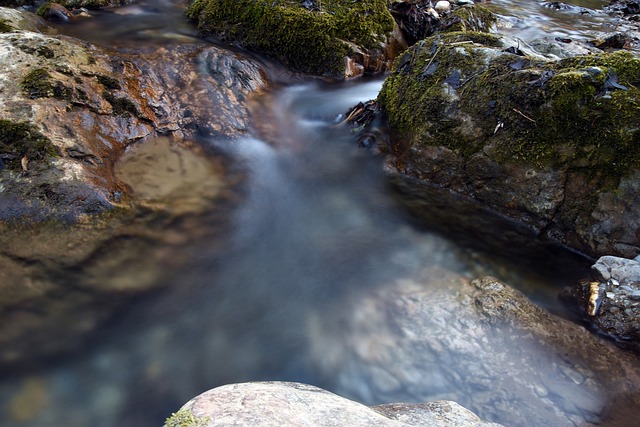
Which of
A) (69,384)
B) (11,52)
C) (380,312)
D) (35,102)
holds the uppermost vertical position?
(11,52)

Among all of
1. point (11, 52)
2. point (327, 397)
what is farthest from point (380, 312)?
point (11, 52)

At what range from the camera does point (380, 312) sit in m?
3.27

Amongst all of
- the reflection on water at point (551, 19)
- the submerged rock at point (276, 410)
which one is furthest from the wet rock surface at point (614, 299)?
the reflection on water at point (551, 19)

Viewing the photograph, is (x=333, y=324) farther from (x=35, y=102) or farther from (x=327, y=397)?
(x=35, y=102)

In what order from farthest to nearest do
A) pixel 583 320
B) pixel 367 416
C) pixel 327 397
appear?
1. pixel 583 320
2. pixel 327 397
3. pixel 367 416

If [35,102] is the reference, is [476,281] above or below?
below

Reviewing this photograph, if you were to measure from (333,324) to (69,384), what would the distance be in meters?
1.85

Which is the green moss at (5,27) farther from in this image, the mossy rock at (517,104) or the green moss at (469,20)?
the green moss at (469,20)

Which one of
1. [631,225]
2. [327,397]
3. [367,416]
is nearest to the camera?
[367,416]

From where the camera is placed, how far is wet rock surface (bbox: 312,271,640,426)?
2.63 meters

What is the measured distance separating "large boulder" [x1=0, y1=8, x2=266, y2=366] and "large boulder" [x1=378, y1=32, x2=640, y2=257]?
236cm

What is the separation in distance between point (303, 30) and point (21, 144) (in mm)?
4382

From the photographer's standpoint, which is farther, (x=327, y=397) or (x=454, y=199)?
(x=454, y=199)

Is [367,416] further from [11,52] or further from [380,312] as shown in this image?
[11,52]
